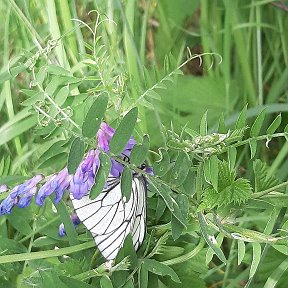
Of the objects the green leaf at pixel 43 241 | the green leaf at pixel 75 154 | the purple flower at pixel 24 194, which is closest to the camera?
the green leaf at pixel 75 154

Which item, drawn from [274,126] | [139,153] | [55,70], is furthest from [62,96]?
[274,126]

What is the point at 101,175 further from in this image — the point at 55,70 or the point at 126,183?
the point at 55,70

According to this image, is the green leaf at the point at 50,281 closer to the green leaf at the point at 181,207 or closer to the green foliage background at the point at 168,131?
the green foliage background at the point at 168,131

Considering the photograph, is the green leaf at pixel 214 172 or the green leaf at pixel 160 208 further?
the green leaf at pixel 160 208

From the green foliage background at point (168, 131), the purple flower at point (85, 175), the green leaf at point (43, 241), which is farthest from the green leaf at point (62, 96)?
the green leaf at point (43, 241)

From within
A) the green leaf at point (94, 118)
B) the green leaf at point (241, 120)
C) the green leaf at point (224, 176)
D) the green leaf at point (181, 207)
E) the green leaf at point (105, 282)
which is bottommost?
the green leaf at point (105, 282)

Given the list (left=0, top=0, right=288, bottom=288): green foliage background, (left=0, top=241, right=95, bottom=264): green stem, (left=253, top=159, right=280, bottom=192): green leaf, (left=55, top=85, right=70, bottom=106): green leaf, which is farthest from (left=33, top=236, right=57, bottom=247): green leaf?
(left=253, top=159, right=280, bottom=192): green leaf
